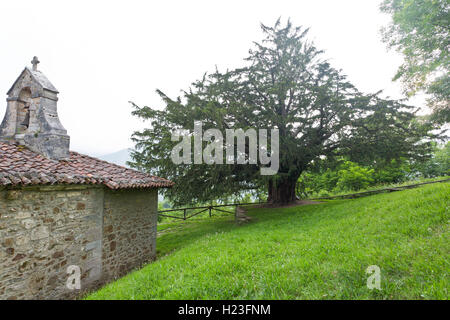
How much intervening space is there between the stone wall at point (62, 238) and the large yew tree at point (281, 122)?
11.6 ft

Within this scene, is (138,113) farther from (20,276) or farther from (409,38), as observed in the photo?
(409,38)

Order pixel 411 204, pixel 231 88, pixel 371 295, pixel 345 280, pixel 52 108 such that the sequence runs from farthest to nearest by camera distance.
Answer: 1. pixel 231 88
2. pixel 52 108
3. pixel 411 204
4. pixel 345 280
5. pixel 371 295

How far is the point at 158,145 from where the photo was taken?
10.1 metres

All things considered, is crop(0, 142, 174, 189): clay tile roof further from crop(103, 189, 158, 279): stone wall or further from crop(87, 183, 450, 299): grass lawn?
crop(87, 183, 450, 299): grass lawn

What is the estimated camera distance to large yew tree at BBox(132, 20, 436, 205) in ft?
31.7

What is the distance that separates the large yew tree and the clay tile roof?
11.0 feet

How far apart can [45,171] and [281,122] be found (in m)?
8.58

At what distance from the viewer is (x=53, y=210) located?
15.7 feet

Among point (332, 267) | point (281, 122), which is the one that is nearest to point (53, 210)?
point (332, 267)

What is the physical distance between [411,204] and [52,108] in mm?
11329

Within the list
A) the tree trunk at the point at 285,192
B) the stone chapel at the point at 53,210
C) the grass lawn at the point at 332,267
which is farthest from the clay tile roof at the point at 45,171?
the tree trunk at the point at 285,192

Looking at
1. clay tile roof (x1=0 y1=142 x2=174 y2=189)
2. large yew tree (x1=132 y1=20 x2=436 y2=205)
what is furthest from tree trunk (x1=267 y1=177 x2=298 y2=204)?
clay tile roof (x1=0 y1=142 x2=174 y2=189)

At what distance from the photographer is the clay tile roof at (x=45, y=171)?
402cm

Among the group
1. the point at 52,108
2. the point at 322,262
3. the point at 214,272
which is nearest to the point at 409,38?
the point at 322,262
